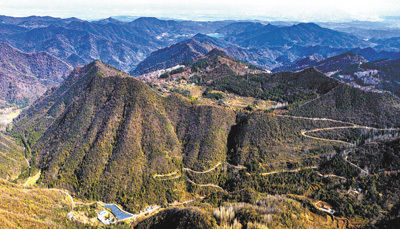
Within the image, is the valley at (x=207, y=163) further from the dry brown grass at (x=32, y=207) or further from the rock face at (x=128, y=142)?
the rock face at (x=128, y=142)

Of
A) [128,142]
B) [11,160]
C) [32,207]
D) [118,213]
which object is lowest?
[118,213]

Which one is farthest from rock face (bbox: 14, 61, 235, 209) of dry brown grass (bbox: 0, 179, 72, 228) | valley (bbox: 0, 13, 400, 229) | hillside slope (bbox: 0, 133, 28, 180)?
dry brown grass (bbox: 0, 179, 72, 228)

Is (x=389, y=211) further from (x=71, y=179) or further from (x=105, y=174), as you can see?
(x=71, y=179)

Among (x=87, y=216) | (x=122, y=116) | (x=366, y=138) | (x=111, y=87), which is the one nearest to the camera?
(x=87, y=216)

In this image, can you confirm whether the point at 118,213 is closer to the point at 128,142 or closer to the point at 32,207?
the point at 32,207

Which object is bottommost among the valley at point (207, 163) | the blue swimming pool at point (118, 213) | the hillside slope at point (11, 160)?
the blue swimming pool at point (118, 213)

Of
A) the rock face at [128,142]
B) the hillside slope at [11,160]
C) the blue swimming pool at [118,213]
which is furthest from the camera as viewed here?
the hillside slope at [11,160]

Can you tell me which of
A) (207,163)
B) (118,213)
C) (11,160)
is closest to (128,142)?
(118,213)

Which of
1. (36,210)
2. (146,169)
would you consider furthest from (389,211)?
(36,210)

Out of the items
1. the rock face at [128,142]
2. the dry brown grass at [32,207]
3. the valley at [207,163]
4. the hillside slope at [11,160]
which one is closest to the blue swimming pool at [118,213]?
the valley at [207,163]
